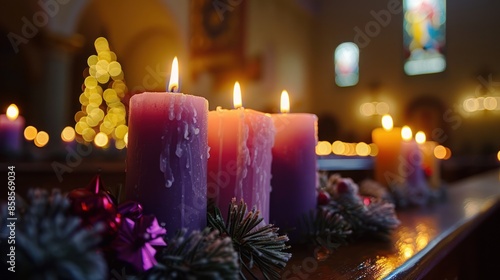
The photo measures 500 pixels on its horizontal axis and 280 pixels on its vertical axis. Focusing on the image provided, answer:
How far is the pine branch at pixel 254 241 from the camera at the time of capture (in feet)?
1.20

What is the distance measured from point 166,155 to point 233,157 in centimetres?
→ 10

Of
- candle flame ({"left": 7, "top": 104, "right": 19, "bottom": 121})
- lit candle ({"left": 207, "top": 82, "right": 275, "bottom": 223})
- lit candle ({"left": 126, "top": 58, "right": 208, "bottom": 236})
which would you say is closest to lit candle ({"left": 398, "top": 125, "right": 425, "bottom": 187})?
lit candle ({"left": 207, "top": 82, "right": 275, "bottom": 223})

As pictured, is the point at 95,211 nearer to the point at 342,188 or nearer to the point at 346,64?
the point at 342,188

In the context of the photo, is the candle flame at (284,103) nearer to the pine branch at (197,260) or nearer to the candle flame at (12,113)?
the pine branch at (197,260)

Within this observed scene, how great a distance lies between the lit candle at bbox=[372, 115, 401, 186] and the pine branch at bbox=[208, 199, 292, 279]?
2.30ft

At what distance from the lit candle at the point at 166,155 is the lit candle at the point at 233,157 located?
0.25 feet

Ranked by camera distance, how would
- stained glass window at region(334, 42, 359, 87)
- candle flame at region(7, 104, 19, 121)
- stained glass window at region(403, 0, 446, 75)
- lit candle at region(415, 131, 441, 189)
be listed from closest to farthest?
lit candle at region(415, 131, 441, 189)
candle flame at region(7, 104, 19, 121)
stained glass window at region(403, 0, 446, 75)
stained glass window at region(334, 42, 359, 87)

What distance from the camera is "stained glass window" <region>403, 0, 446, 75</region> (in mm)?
7973

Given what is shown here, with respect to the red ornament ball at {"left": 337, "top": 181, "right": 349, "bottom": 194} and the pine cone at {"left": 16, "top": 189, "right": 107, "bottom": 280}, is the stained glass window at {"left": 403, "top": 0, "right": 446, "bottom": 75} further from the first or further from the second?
the pine cone at {"left": 16, "top": 189, "right": 107, "bottom": 280}

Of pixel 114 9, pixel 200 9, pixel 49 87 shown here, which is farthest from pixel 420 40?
pixel 49 87

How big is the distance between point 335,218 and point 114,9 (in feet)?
22.3

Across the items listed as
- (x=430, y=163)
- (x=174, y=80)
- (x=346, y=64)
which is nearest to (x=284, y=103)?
(x=174, y=80)

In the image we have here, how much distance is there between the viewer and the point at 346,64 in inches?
370

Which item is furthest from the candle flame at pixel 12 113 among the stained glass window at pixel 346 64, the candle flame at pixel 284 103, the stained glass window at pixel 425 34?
the stained glass window at pixel 346 64
